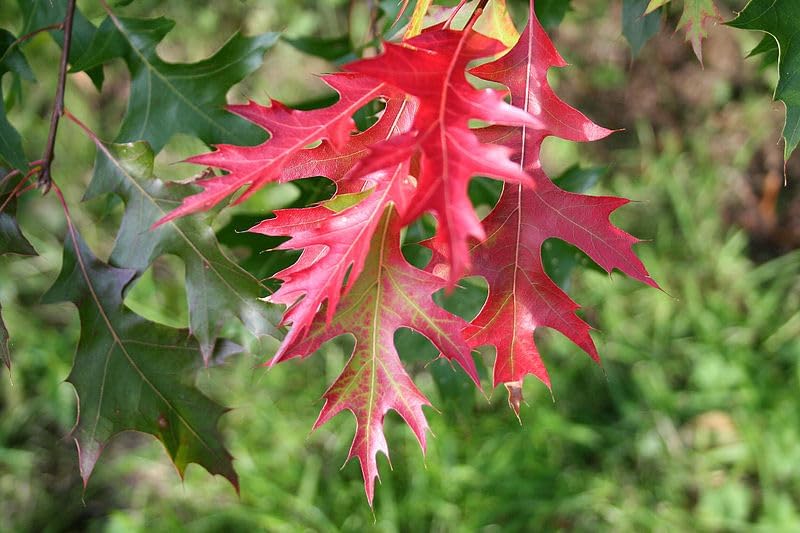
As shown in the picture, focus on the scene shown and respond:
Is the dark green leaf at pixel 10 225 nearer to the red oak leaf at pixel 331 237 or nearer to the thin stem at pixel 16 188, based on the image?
the thin stem at pixel 16 188

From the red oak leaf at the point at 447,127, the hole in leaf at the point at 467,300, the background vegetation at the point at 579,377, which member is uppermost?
the red oak leaf at the point at 447,127

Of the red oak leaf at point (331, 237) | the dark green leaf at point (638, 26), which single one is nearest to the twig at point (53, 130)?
the red oak leaf at point (331, 237)

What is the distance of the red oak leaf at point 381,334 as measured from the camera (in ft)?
1.88

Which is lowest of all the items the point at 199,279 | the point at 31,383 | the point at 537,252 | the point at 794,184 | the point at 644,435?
the point at 31,383

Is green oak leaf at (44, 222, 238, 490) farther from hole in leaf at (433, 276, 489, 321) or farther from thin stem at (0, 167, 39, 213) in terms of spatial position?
hole in leaf at (433, 276, 489, 321)

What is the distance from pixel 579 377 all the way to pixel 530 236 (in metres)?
1.79

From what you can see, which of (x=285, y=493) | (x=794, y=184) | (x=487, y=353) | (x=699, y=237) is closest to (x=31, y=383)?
(x=285, y=493)

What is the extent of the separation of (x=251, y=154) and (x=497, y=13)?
0.29 m

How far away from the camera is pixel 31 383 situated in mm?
2422

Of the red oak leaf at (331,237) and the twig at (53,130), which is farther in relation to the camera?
the twig at (53,130)

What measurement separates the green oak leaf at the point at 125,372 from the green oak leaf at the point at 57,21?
22 centimetres

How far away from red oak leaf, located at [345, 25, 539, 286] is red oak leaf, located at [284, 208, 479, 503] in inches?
4.3

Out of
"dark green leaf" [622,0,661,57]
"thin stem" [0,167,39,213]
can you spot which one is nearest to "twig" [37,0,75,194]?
"thin stem" [0,167,39,213]

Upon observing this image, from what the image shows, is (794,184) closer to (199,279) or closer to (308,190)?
(308,190)
